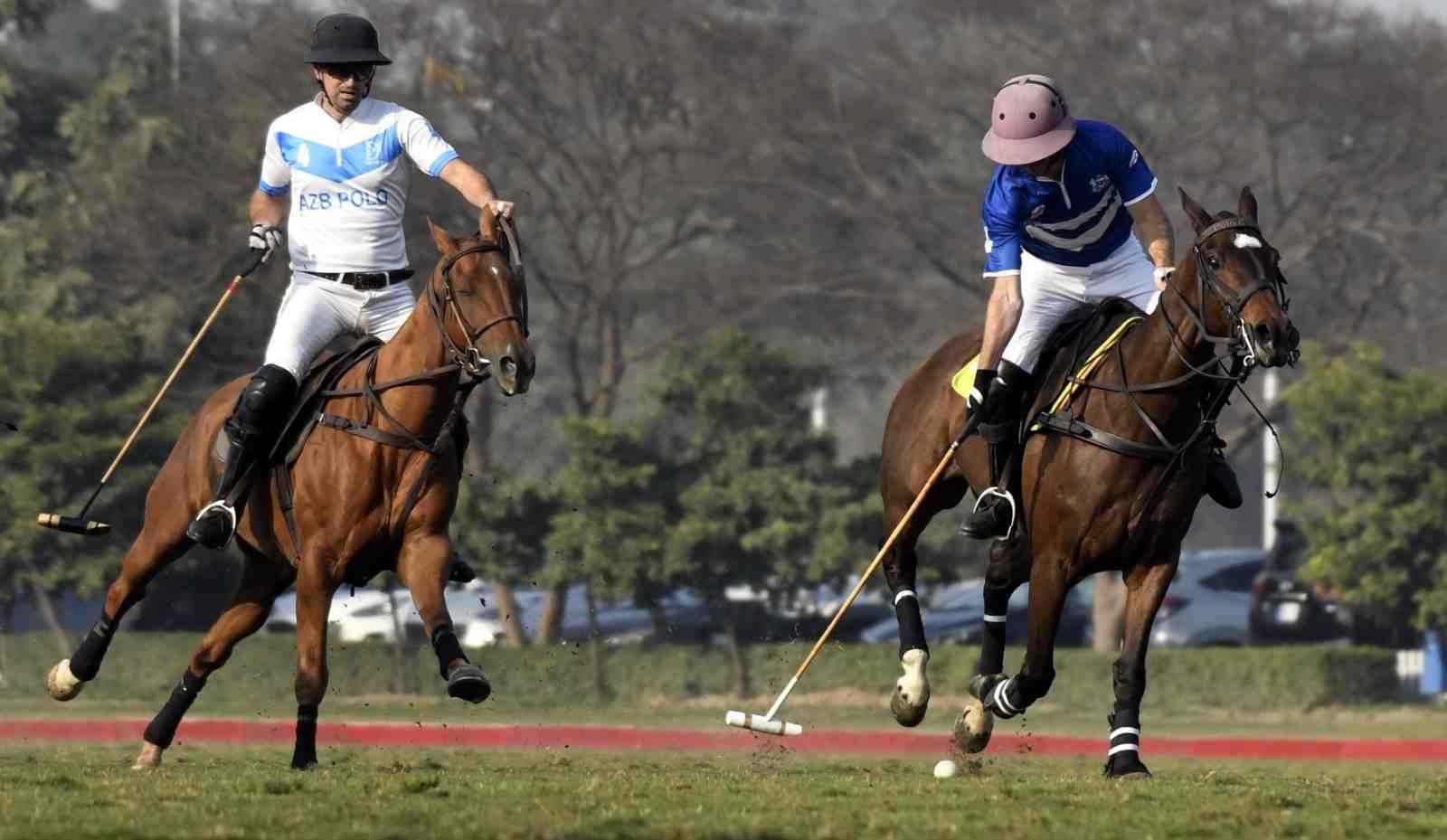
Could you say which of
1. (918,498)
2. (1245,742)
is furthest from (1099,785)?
(1245,742)

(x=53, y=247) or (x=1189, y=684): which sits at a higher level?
(x=53, y=247)

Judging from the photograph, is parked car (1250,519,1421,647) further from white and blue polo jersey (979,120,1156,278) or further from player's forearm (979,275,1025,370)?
player's forearm (979,275,1025,370)

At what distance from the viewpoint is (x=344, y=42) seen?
35.1ft

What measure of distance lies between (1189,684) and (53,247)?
15.5 metres

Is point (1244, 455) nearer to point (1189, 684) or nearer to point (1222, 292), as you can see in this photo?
point (1189, 684)

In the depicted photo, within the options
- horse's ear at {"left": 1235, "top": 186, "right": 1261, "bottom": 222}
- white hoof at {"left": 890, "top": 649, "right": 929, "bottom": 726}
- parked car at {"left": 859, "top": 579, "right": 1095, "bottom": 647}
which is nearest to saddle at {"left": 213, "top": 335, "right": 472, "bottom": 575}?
white hoof at {"left": 890, "top": 649, "right": 929, "bottom": 726}

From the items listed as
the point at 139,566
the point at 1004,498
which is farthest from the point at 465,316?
the point at 139,566

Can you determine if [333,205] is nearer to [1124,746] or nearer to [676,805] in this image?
[676,805]

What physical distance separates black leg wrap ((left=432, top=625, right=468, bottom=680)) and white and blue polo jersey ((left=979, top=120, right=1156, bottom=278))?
2831 mm

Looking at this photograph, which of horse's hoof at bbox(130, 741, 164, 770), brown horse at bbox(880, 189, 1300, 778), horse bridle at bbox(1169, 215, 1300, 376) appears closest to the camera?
horse bridle at bbox(1169, 215, 1300, 376)

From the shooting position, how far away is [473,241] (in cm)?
1002

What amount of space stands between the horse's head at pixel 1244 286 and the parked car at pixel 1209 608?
19911 millimetres

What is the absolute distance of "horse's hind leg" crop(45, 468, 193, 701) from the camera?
11.5m

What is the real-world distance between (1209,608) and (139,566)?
67.0 ft
